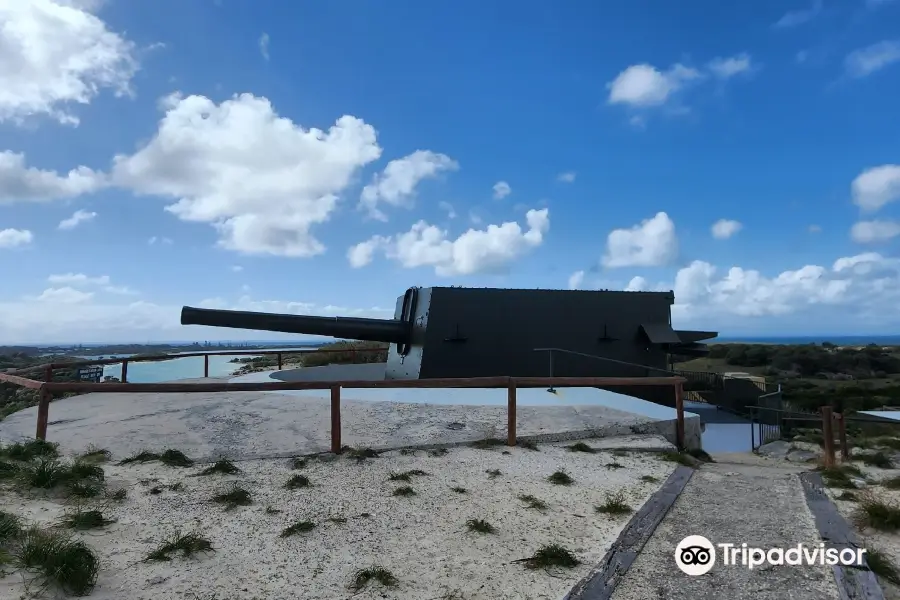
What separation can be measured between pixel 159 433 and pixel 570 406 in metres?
5.00

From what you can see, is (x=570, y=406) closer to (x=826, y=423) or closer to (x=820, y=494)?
(x=826, y=423)

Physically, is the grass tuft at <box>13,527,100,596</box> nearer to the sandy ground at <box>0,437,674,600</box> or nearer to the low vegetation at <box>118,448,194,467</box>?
the sandy ground at <box>0,437,674,600</box>

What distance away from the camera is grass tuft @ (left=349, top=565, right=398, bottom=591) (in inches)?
116

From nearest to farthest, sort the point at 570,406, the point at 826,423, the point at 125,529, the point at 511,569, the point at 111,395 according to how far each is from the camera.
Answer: the point at 511,569
the point at 125,529
the point at 826,423
the point at 570,406
the point at 111,395

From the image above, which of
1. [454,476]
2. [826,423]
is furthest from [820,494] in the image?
[454,476]

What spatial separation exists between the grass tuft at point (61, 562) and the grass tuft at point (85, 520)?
0.40 meters

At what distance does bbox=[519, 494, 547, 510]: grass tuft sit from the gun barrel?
5977 mm

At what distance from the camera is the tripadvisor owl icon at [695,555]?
3.18 metres

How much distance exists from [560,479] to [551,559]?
169 centimetres

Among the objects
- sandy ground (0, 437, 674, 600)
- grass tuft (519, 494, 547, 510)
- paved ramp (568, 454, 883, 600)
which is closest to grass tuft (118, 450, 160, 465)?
sandy ground (0, 437, 674, 600)

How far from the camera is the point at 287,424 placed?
665 centimetres

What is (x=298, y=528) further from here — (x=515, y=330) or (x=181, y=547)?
(x=515, y=330)

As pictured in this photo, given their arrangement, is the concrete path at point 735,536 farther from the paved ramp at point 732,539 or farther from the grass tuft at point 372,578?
the grass tuft at point 372,578

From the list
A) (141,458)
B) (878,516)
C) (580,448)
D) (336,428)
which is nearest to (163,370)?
(141,458)
